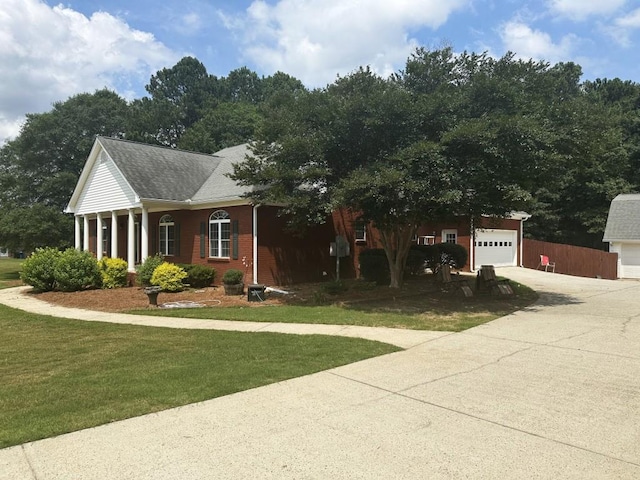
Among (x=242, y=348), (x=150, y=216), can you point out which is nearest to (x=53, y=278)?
(x=150, y=216)

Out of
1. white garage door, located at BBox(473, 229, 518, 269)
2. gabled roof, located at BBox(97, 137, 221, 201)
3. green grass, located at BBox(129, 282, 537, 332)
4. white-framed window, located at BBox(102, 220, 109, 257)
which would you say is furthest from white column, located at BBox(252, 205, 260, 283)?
white garage door, located at BBox(473, 229, 518, 269)

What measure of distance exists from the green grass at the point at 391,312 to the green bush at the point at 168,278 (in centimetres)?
372

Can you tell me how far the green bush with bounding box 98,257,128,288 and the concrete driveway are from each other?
14.8 m

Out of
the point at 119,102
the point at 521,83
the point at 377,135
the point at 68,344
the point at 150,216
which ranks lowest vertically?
the point at 68,344

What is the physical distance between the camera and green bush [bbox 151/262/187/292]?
1691 centimetres

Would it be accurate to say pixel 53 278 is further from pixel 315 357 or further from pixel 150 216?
pixel 315 357

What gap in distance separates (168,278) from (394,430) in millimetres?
13787

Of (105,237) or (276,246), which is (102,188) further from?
(276,246)

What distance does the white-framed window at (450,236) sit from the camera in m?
26.5

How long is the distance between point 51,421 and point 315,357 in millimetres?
3786

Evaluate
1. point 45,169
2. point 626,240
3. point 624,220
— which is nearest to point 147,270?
point 45,169

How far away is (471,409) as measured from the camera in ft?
17.1

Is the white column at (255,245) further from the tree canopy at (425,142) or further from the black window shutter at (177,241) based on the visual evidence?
the black window shutter at (177,241)

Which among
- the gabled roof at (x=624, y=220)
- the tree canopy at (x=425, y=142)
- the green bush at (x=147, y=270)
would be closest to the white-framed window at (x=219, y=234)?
the green bush at (x=147, y=270)
